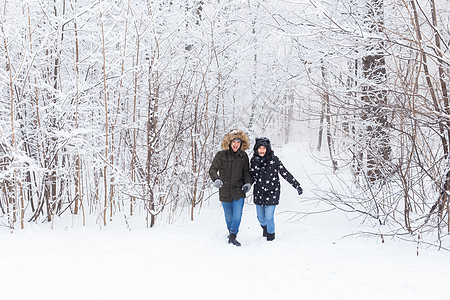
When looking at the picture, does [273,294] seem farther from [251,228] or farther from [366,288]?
[251,228]

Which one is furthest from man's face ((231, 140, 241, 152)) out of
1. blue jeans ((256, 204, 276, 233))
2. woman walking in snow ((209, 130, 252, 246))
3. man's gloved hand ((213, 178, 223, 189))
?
blue jeans ((256, 204, 276, 233))

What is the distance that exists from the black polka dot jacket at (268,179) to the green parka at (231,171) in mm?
129

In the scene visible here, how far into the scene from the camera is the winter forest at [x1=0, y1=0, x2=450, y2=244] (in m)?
3.38

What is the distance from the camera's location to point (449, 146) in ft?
11.0

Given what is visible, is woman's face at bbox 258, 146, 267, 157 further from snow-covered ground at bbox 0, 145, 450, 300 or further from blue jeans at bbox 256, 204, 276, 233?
snow-covered ground at bbox 0, 145, 450, 300

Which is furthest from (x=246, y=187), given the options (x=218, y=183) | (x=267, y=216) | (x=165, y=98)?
(x=165, y=98)

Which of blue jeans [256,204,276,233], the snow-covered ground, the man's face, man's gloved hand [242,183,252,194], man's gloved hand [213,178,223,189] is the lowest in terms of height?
the snow-covered ground

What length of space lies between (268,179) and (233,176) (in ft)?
1.48

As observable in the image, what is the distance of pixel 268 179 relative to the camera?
167 inches

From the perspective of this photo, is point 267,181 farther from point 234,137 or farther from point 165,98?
point 165,98

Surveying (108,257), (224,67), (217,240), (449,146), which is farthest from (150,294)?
(224,67)

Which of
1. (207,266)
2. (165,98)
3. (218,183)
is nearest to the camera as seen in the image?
(207,266)

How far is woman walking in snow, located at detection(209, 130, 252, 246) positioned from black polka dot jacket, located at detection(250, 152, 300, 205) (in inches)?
5.2

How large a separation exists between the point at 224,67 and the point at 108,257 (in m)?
4.50
